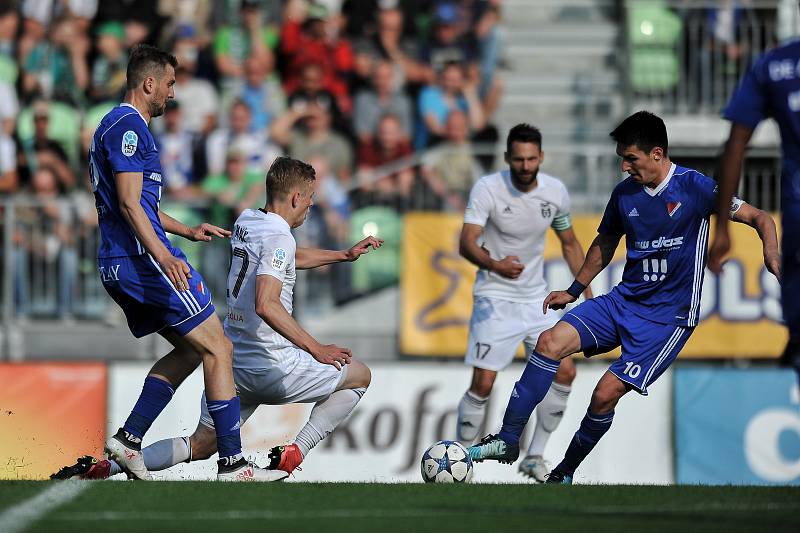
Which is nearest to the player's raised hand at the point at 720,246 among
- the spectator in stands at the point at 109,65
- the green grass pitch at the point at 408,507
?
the green grass pitch at the point at 408,507

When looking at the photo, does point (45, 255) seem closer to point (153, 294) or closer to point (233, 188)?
point (233, 188)

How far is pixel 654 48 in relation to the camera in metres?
16.4

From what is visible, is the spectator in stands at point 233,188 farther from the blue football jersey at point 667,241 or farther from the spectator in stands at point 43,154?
the blue football jersey at point 667,241

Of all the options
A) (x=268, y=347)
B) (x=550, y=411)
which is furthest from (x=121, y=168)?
(x=550, y=411)

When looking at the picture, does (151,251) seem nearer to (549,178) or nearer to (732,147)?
(732,147)

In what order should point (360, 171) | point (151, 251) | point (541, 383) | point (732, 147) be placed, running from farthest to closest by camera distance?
point (360, 171), point (541, 383), point (151, 251), point (732, 147)

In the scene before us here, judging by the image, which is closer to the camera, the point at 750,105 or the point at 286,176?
the point at 750,105

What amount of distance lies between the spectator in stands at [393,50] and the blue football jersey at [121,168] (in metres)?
8.22

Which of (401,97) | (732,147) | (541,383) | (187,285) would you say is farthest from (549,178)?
(401,97)

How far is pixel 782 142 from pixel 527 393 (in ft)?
9.10

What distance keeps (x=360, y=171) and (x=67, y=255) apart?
3.29 metres

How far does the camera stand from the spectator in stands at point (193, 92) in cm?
1580

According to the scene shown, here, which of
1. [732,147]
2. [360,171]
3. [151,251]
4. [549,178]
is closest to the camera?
[732,147]

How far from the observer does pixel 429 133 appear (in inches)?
617
